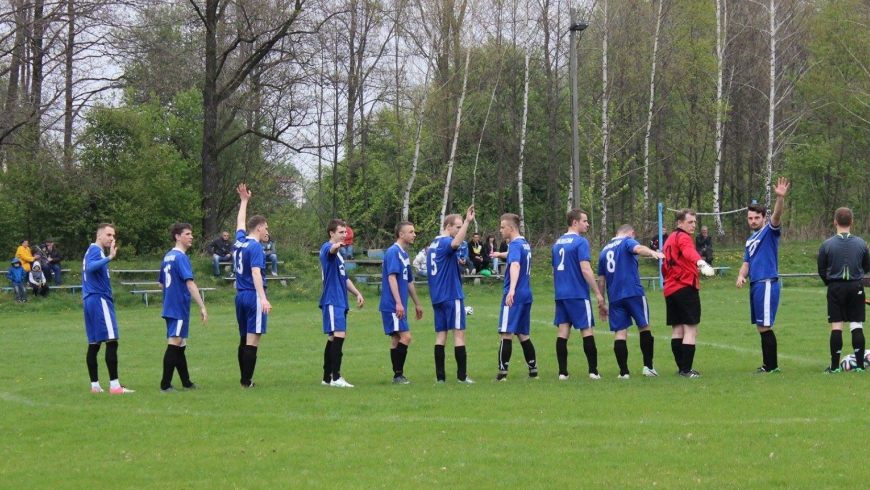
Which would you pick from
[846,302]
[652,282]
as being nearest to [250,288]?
[846,302]

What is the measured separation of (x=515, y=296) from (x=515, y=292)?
2.8 inches

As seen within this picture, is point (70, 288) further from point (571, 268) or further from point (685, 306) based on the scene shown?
point (685, 306)

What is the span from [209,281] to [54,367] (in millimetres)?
18120

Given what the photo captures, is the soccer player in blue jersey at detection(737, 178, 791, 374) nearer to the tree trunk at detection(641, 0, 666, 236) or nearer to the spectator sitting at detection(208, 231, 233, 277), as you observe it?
the spectator sitting at detection(208, 231, 233, 277)

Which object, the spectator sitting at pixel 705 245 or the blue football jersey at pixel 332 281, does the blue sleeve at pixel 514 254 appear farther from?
the spectator sitting at pixel 705 245

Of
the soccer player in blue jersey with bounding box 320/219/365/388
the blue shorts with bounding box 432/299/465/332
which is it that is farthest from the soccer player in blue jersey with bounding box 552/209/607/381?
the soccer player in blue jersey with bounding box 320/219/365/388

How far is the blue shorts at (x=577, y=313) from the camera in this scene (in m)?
11.9

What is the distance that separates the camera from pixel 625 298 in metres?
12.0

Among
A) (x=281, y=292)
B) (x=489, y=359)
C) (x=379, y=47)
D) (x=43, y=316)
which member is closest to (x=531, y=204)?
(x=379, y=47)

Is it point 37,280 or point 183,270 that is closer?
point 183,270

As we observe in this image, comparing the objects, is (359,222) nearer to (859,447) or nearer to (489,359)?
(489,359)

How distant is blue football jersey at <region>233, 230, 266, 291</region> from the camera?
11.5 meters

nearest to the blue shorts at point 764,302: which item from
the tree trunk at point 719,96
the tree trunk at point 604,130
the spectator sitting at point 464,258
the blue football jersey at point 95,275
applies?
the blue football jersey at point 95,275

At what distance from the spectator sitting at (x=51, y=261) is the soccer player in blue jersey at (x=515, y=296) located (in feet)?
75.6
